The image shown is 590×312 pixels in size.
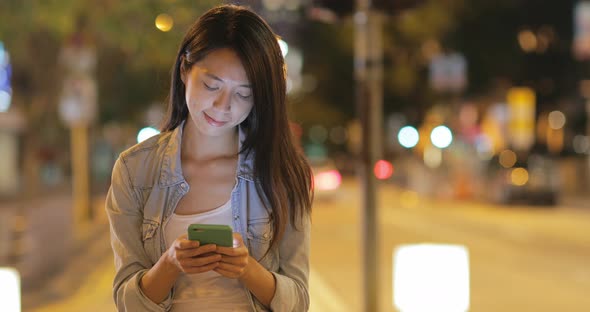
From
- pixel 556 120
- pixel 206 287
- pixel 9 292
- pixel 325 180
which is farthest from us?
pixel 556 120

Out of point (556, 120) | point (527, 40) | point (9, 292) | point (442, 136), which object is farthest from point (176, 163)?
point (556, 120)

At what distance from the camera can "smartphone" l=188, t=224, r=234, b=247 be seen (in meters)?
2.20

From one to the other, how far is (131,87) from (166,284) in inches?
1228

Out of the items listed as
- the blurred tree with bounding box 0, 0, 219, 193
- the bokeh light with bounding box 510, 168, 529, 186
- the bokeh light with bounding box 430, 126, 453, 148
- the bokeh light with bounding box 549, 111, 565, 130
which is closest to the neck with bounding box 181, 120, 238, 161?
the blurred tree with bounding box 0, 0, 219, 193

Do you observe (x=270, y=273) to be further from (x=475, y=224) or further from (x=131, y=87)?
(x=131, y=87)

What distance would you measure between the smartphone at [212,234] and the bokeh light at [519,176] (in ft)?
77.1

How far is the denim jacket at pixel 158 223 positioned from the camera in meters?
2.47

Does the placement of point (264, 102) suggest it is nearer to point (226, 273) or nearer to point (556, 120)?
point (226, 273)

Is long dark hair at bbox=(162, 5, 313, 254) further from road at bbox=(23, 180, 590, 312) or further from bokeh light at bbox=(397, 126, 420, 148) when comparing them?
bokeh light at bbox=(397, 126, 420, 148)

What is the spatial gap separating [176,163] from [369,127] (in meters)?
5.12

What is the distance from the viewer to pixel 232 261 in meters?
2.26

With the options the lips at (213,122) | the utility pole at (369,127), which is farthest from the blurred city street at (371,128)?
the lips at (213,122)

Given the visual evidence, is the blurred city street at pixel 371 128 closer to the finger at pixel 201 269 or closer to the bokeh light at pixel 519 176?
the bokeh light at pixel 519 176

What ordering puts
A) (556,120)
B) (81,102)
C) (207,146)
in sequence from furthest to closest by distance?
(556,120) → (81,102) → (207,146)
